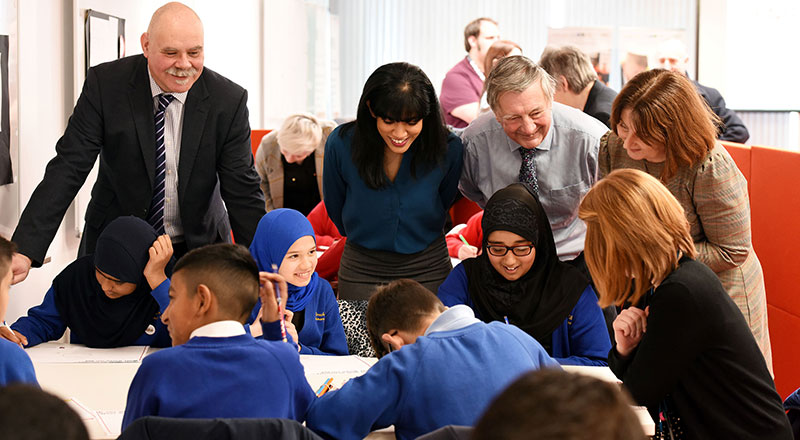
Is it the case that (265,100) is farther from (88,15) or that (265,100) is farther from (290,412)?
(290,412)

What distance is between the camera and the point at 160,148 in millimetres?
2939

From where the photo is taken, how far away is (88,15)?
3773mm

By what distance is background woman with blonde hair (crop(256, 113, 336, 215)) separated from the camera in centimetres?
518

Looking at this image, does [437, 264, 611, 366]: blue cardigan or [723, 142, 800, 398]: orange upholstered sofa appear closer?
[437, 264, 611, 366]: blue cardigan

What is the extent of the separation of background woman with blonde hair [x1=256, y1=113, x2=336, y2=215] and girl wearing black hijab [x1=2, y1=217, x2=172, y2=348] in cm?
241

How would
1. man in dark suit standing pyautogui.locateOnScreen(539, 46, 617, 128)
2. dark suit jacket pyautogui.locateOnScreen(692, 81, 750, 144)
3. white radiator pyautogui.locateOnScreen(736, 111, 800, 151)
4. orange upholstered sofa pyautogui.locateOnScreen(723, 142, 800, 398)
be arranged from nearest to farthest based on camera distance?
orange upholstered sofa pyautogui.locateOnScreen(723, 142, 800, 398), man in dark suit standing pyautogui.locateOnScreen(539, 46, 617, 128), dark suit jacket pyautogui.locateOnScreen(692, 81, 750, 144), white radiator pyautogui.locateOnScreen(736, 111, 800, 151)

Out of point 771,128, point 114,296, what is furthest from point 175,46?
point 771,128

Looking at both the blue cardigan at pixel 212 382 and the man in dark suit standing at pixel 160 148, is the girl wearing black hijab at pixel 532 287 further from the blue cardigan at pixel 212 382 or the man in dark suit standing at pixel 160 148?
the blue cardigan at pixel 212 382

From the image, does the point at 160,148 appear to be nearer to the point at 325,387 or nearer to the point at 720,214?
the point at 325,387

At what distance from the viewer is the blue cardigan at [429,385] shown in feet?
6.04

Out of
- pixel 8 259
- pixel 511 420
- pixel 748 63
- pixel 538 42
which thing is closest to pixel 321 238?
pixel 8 259

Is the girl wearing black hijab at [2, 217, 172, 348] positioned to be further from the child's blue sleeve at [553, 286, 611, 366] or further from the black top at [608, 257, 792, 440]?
the black top at [608, 257, 792, 440]

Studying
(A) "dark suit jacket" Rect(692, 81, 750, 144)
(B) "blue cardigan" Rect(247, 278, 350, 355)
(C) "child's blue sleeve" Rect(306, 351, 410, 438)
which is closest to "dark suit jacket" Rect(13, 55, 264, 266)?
(B) "blue cardigan" Rect(247, 278, 350, 355)

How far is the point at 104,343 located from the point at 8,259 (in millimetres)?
721
